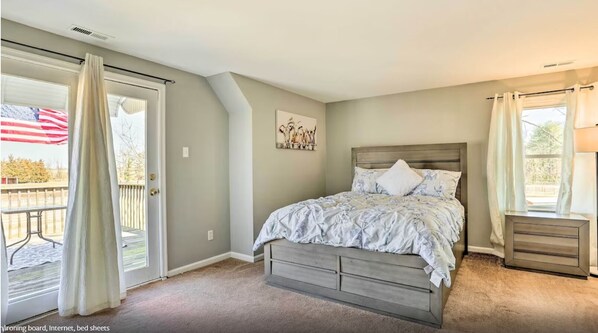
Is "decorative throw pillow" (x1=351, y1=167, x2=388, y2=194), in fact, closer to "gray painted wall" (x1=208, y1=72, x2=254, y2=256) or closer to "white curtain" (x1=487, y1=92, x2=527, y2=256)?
"white curtain" (x1=487, y1=92, x2=527, y2=256)

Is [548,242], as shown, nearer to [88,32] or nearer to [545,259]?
[545,259]

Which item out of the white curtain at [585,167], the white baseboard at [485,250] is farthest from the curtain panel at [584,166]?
the white baseboard at [485,250]

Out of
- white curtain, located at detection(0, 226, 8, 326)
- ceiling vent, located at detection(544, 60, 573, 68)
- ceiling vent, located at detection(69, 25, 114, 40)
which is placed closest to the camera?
white curtain, located at detection(0, 226, 8, 326)

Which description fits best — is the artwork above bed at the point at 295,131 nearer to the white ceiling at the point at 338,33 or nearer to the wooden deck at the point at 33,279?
→ the white ceiling at the point at 338,33

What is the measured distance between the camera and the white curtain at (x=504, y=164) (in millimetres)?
3828

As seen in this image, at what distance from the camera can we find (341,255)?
271 cm

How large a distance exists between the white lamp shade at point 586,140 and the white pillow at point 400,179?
5.28 ft

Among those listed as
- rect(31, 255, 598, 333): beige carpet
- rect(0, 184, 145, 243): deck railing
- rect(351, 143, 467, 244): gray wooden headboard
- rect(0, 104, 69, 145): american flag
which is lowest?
rect(31, 255, 598, 333): beige carpet

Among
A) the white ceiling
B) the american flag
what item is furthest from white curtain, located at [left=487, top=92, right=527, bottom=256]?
the american flag

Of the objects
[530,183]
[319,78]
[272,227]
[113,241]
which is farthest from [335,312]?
[530,183]

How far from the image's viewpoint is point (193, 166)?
12.0 feet

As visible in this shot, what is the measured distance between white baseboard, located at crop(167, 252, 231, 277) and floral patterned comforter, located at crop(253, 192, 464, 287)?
960 mm

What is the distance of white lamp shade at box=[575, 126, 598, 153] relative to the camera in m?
3.15

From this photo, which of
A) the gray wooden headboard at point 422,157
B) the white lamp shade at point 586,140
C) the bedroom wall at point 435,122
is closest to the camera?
the white lamp shade at point 586,140
